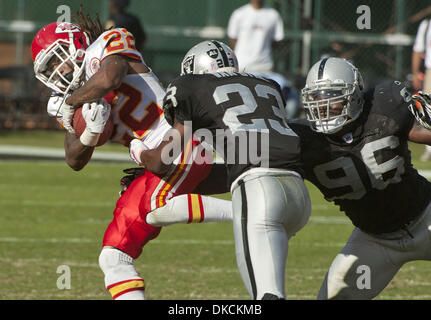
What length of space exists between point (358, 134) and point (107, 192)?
5581 mm

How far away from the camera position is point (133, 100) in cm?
500

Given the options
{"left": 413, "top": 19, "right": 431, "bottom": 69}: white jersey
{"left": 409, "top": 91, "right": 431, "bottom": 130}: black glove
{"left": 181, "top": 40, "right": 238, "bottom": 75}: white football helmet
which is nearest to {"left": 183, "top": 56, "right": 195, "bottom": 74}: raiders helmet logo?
{"left": 181, "top": 40, "right": 238, "bottom": 75}: white football helmet

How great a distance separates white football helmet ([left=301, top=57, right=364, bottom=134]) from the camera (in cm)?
466

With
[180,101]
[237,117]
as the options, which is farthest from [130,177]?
[237,117]

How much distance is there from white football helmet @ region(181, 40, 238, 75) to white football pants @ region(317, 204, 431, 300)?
1.16 m

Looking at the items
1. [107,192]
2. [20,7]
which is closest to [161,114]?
[107,192]

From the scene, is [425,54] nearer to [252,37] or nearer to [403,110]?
[252,37]

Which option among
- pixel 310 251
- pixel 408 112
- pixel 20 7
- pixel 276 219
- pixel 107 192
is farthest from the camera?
pixel 20 7

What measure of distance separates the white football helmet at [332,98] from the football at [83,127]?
1.04 meters

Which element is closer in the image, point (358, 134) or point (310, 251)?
point (358, 134)

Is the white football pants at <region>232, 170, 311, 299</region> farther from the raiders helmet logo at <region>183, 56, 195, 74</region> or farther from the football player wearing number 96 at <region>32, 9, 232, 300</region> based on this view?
the raiders helmet logo at <region>183, 56, 195, 74</region>

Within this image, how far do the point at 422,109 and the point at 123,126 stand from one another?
159 centimetres
